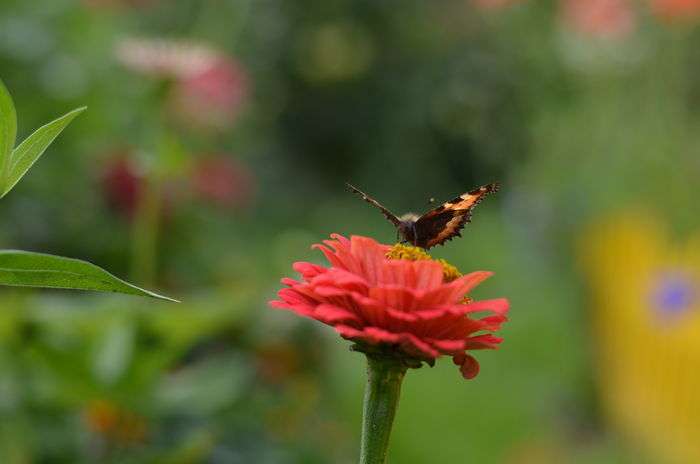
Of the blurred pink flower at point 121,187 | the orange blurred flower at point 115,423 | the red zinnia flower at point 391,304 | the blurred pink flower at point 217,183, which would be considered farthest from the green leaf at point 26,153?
the blurred pink flower at point 217,183

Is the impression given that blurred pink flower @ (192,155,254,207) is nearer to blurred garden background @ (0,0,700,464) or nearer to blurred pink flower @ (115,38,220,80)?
blurred garden background @ (0,0,700,464)

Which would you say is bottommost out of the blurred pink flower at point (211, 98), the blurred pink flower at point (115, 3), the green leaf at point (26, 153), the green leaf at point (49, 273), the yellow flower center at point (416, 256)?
the green leaf at point (49, 273)

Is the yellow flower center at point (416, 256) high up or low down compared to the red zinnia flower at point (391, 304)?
up

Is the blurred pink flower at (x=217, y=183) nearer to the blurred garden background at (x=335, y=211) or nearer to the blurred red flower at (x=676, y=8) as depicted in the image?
the blurred garden background at (x=335, y=211)

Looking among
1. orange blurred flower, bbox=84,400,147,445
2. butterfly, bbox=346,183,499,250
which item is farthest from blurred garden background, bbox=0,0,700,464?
butterfly, bbox=346,183,499,250

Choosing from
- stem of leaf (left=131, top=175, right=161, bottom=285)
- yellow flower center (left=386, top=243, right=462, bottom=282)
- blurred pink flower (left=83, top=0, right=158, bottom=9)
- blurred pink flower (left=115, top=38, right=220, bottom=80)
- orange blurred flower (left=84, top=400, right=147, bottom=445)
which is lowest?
yellow flower center (left=386, top=243, right=462, bottom=282)

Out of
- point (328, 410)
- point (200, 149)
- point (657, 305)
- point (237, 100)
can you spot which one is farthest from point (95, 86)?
point (657, 305)

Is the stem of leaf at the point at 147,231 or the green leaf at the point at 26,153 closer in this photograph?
the green leaf at the point at 26,153

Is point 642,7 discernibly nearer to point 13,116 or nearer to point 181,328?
point 181,328
